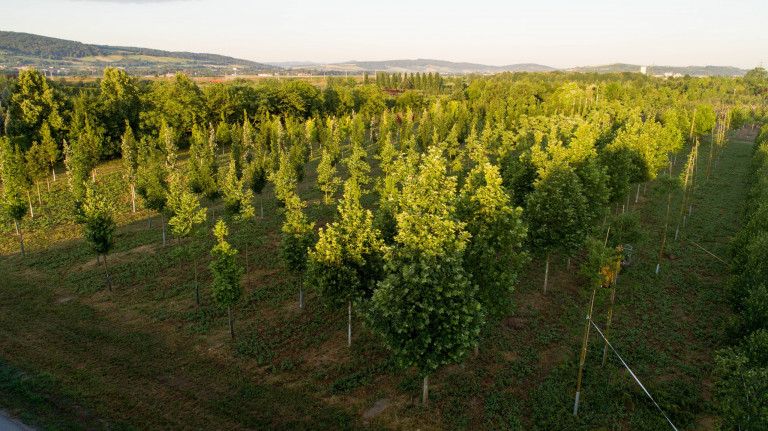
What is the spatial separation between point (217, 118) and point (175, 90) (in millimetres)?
7471

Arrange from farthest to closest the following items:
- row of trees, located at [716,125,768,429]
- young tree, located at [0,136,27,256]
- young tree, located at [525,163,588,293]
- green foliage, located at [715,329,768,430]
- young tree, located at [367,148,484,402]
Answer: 1. young tree, located at [0,136,27,256]
2. young tree, located at [525,163,588,293]
3. young tree, located at [367,148,484,402]
4. row of trees, located at [716,125,768,429]
5. green foliage, located at [715,329,768,430]

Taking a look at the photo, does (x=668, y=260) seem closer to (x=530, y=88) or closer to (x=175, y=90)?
(x=175, y=90)

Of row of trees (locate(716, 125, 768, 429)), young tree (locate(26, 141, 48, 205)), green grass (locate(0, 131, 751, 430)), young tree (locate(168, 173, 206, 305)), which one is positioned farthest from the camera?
young tree (locate(26, 141, 48, 205))

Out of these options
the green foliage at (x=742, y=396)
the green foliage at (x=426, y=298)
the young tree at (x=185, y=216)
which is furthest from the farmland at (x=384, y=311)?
the young tree at (x=185, y=216)

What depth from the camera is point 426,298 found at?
13688mm

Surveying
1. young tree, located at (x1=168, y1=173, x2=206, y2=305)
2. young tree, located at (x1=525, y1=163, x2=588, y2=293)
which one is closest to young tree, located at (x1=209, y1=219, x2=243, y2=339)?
young tree, located at (x1=168, y1=173, x2=206, y2=305)

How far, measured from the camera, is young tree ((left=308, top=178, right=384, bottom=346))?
17.3 metres

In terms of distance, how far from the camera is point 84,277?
1024 inches

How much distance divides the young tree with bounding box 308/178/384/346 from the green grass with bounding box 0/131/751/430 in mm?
3207

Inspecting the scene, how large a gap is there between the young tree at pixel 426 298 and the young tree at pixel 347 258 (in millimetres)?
3022

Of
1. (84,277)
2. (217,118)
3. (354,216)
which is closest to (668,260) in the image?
(354,216)

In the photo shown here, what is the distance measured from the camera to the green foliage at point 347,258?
56.6 ft

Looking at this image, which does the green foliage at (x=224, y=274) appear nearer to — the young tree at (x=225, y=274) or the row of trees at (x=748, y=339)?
the young tree at (x=225, y=274)

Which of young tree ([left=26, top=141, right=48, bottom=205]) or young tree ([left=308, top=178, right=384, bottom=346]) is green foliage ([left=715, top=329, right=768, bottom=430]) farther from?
young tree ([left=26, top=141, right=48, bottom=205])
